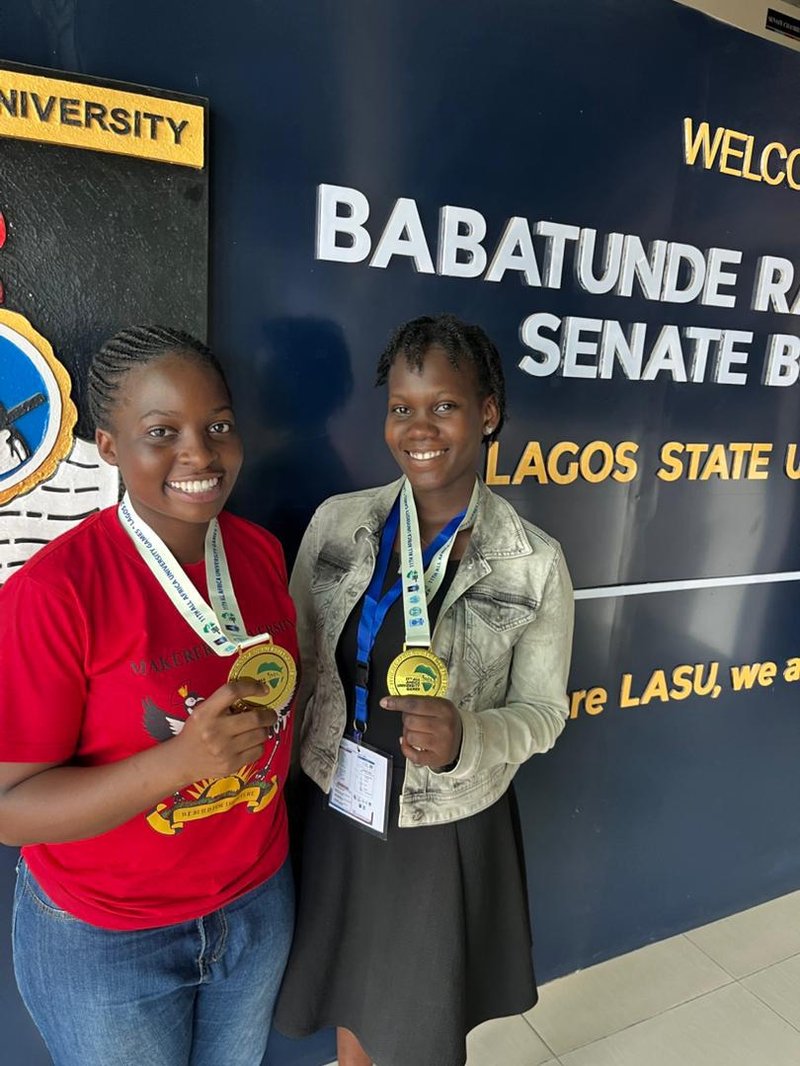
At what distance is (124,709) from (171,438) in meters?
0.38

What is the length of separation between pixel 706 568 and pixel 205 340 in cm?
160

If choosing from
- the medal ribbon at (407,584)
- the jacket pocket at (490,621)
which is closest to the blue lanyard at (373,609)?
the medal ribbon at (407,584)

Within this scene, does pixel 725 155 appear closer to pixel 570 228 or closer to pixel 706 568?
pixel 570 228

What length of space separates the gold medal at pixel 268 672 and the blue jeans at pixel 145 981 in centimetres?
38

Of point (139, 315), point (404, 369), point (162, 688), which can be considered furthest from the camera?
point (139, 315)

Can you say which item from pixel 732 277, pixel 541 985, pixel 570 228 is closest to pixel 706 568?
pixel 732 277

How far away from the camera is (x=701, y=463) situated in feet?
7.34

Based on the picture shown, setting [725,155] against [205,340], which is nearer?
[205,340]

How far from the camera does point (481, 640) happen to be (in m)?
1.42

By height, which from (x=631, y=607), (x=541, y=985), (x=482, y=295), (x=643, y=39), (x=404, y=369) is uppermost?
(x=643, y=39)

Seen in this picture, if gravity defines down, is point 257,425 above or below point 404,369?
below

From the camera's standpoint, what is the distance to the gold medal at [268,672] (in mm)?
1099

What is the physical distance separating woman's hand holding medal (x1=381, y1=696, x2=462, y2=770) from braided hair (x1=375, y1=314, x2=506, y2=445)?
0.51m

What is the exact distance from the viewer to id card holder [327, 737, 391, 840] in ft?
4.62
